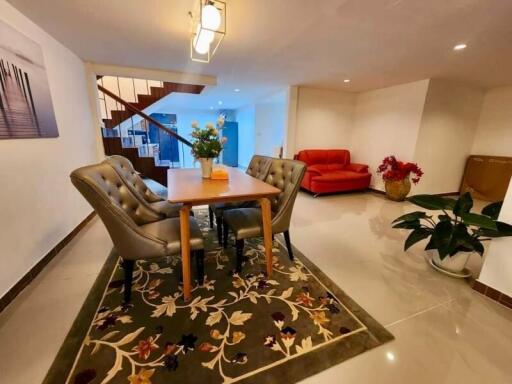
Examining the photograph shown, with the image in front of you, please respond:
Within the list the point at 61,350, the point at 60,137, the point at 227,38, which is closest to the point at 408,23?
the point at 227,38

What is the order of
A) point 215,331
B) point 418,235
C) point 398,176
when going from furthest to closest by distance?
point 398,176 < point 418,235 < point 215,331

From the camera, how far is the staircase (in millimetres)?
3857

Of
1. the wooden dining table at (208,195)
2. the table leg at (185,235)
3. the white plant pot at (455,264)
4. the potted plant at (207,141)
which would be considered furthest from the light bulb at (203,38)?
the white plant pot at (455,264)

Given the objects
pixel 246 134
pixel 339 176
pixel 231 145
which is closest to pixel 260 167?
pixel 339 176

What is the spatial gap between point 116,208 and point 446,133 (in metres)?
5.59

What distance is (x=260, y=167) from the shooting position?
2484 millimetres

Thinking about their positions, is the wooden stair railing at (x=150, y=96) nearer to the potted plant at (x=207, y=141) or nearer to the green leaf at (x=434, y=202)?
the potted plant at (x=207, y=141)

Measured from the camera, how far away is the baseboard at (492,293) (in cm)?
159

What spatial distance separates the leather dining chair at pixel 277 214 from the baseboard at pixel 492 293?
1486 mm

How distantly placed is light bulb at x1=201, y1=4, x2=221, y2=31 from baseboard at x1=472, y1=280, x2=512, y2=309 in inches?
113

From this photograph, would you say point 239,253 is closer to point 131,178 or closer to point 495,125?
point 131,178

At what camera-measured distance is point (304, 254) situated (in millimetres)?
2250

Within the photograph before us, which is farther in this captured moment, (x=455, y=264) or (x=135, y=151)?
(x=135, y=151)

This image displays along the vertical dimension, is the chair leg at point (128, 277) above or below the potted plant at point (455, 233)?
below
